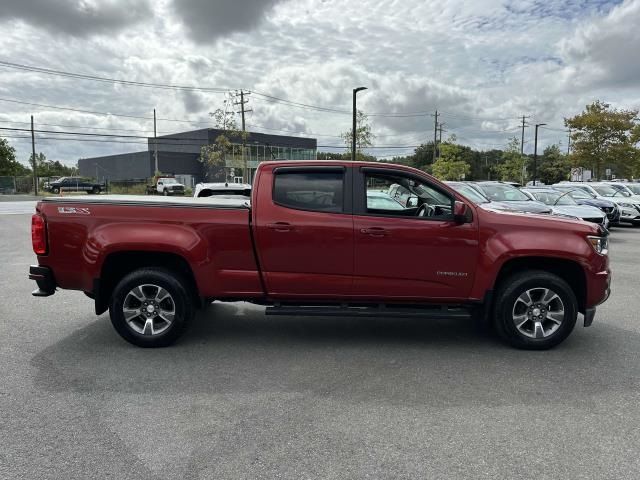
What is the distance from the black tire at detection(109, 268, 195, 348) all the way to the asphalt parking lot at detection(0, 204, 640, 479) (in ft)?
0.44

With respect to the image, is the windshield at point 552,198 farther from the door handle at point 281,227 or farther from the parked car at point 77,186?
the parked car at point 77,186

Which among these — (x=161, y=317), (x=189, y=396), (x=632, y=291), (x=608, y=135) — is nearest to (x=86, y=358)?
(x=161, y=317)

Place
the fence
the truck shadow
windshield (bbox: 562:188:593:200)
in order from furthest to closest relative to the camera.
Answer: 1. the fence
2. windshield (bbox: 562:188:593:200)
3. the truck shadow

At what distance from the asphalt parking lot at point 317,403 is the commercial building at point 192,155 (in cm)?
6076

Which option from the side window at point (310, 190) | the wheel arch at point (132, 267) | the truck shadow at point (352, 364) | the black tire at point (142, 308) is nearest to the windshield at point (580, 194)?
the truck shadow at point (352, 364)

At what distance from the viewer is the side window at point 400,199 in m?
5.12

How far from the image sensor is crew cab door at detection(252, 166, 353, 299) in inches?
197

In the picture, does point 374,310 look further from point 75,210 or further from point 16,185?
point 16,185

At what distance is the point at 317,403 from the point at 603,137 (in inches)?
1780

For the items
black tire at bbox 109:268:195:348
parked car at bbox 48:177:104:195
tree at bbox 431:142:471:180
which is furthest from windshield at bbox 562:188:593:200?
parked car at bbox 48:177:104:195

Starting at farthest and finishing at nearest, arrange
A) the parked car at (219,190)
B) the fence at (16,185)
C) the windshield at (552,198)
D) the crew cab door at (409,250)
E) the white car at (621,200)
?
the fence at (16,185) < the white car at (621,200) < the windshield at (552,198) < the parked car at (219,190) < the crew cab door at (409,250)

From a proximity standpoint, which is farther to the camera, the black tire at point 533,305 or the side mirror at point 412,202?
the side mirror at point 412,202

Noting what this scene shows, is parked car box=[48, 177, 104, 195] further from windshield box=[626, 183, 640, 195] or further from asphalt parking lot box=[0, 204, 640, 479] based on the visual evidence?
asphalt parking lot box=[0, 204, 640, 479]

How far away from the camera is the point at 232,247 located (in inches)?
198
